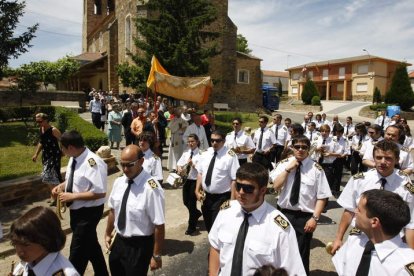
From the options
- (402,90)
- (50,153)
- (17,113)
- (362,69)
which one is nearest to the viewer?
(50,153)

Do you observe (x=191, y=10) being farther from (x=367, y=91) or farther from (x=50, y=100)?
(x=367, y=91)

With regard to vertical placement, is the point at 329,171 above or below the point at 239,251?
below

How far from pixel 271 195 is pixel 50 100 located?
2168 centimetres

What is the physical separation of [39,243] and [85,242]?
191 cm

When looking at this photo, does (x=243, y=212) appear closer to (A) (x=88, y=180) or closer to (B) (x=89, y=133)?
(A) (x=88, y=180)

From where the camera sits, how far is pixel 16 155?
11.5 metres

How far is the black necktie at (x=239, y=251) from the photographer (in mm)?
2633

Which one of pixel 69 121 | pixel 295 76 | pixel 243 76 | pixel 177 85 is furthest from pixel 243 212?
pixel 295 76

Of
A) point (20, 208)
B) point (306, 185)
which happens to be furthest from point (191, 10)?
point (306, 185)

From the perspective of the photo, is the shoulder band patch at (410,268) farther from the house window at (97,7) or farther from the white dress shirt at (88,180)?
the house window at (97,7)

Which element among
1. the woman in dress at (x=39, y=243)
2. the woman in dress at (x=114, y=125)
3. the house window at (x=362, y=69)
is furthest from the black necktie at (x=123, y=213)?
the house window at (x=362, y=69)

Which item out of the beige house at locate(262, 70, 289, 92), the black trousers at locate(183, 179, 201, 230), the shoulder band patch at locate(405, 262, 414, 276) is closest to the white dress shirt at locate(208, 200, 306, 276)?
the shoulder band patch at locate(405, 262, 414, 276)

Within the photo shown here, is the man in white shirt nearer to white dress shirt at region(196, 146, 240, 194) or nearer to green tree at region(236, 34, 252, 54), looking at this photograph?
white dress shirt at region(196, 146, 240, 194)

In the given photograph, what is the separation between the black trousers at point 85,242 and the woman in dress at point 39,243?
1.71 metres
